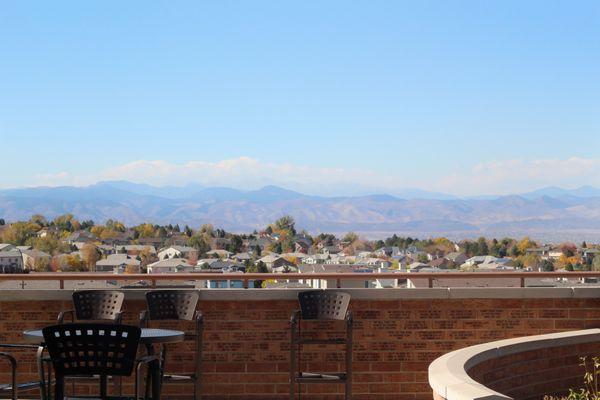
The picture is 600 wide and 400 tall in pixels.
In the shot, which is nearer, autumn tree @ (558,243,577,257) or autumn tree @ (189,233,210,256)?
autumn tree @ (558,243,577,257)

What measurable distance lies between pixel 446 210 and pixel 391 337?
16172 cm

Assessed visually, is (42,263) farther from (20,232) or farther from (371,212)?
(371,212)

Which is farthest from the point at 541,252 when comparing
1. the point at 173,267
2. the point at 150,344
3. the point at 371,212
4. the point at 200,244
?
the point at 371,212

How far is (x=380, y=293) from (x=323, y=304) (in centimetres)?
79

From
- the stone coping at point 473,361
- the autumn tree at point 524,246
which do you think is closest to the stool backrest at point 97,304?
the stone coping at point 473,361

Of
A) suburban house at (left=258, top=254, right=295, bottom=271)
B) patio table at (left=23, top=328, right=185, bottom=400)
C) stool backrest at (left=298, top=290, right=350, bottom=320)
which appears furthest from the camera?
suburban house at (left=258, top=254, right=295, bottom=271)

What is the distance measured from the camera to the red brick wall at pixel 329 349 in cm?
966

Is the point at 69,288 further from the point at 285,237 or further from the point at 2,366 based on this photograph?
the point at 285,237

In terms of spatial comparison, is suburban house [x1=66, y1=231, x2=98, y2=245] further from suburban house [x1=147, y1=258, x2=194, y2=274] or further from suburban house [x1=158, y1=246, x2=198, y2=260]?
suburban house [x1=147, y1=258, x2=194, y2=274]

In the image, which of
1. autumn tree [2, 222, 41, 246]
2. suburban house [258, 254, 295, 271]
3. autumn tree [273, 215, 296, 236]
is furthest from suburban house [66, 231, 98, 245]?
autumn tree [273, 215, 296, 236]

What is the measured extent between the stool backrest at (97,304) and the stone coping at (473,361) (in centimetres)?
306

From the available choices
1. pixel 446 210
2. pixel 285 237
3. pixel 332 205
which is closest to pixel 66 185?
pixel 332 205

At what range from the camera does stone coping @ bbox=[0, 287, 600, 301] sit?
377 inches

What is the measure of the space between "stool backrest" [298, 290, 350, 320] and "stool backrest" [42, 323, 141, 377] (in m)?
3.48
